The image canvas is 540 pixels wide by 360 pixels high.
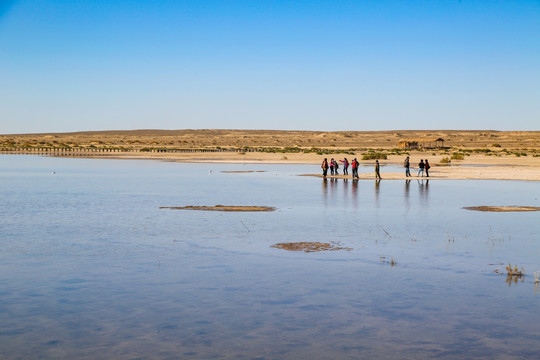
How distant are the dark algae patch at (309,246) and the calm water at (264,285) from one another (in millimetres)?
449

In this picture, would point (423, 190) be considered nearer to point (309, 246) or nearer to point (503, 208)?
point (503, 208)

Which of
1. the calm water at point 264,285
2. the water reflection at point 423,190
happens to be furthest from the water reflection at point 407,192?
the calm water at point 264,285

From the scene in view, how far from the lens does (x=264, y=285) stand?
1316 centimetres

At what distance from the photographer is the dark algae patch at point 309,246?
17.2 metres

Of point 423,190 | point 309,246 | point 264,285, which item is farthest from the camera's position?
point 423,190

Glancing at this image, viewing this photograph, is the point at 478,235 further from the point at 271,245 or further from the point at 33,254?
the point at 33,254

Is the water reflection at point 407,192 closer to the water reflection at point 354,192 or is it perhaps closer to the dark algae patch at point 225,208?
the water reflection at point 354,192

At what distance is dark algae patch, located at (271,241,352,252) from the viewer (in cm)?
1722

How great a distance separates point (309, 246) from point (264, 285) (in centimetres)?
464

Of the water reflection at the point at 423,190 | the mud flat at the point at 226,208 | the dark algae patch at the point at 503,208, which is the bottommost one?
the water reflection at the point at 423,190

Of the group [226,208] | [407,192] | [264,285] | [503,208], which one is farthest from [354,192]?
[264,285]

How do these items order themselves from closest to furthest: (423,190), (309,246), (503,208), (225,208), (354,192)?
1. (309,246)
2. (225,208)
3. (503,208)
4. (354,192)
5. (423,190)

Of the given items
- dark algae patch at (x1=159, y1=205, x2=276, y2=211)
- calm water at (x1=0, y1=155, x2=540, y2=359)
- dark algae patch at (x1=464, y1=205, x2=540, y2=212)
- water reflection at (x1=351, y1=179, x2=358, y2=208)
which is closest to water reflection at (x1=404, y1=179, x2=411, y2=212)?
calm water at (x1=0, y1=155, x2=540, y2=359)

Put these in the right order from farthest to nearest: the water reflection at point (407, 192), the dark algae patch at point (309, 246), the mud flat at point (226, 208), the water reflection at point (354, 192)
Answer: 1. the water reflection at point (354, 192)
2. the water reflection at point (407, 192)
3. the mud flat at point (226, 208)
4. the dark algae patch at point (309, 246)
